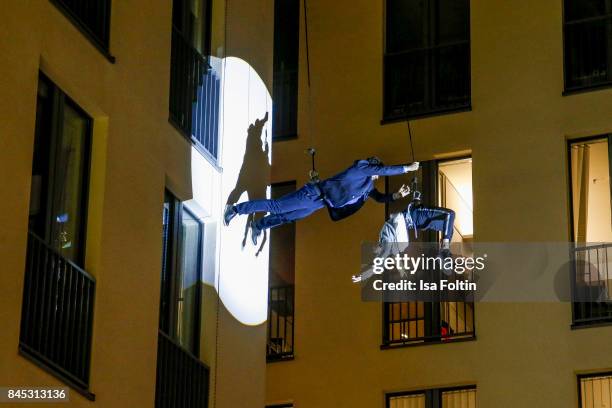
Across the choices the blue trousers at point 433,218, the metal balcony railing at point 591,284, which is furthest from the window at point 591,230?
the blue trousers at point 433,218

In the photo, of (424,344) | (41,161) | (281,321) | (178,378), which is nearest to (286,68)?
(281,321)

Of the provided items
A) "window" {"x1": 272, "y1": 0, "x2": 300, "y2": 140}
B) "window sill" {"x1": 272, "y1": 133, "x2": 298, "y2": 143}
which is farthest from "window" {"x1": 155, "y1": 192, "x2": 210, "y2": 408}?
"window" {"x1": 272, "y1": 0, "x2": 300, "y2": 140}

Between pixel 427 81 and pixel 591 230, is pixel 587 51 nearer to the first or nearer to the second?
pixel 427 81

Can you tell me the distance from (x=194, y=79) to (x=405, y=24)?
8.19 metres

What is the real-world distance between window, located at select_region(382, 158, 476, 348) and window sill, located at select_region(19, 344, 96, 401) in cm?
1020

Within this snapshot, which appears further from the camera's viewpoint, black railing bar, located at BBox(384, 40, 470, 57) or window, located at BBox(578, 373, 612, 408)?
black railing bar, located at BBox(384, 40, 470, 57)

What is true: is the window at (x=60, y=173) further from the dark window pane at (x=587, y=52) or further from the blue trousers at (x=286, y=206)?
the dark window pane at (x=587, y=52)

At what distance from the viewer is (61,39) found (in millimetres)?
18125

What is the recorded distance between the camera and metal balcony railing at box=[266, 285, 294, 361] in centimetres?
2827

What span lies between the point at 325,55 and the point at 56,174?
12133mm

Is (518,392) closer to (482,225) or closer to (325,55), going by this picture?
(482,225)

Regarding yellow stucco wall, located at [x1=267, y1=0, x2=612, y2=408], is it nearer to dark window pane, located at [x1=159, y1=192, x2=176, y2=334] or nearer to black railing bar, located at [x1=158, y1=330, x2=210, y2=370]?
black railing bar, located at [x1=158, y1=330, x2=210, y2=370]

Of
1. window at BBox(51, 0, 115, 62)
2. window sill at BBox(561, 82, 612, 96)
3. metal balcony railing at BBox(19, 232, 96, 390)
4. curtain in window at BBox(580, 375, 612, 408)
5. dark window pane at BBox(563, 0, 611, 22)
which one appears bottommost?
metal balcony railing at BBox(19, 232, 96, 390)

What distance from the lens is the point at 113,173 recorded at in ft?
62.1
